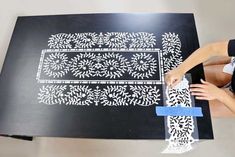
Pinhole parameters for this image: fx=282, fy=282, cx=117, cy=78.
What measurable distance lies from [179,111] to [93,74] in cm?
36

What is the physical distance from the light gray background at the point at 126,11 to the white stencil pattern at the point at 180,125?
16.2 inches

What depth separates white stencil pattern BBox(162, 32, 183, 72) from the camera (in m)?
1.12

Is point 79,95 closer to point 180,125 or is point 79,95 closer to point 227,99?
point 180,125

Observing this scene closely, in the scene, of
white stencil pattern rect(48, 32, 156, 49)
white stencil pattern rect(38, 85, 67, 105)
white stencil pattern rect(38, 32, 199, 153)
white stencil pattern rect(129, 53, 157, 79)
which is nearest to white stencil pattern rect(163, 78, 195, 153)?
white stencil pattern rect(38, 32, 199, 153)

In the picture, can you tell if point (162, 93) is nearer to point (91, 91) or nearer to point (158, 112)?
point (158, 112)

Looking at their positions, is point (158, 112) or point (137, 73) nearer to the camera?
point (158, 112)

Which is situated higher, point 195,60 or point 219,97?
point 195,60

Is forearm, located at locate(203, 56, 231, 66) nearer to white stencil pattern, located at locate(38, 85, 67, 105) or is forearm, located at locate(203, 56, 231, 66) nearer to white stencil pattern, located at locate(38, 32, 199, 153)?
white stencil pattern, located at locate(38, 32, 199, 153)

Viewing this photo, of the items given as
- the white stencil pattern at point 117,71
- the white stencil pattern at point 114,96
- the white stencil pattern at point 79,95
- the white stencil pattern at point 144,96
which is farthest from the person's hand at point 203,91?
the white stencil pattern at point 79,95

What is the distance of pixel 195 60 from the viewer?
1045 mm

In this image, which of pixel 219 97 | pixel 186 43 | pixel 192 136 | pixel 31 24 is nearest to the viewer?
pixel 192 136

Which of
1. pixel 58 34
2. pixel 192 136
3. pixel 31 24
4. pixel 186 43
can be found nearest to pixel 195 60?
pixel 186 43

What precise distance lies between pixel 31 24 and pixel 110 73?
18.8 inches

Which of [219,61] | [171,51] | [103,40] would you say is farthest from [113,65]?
[219,61]
